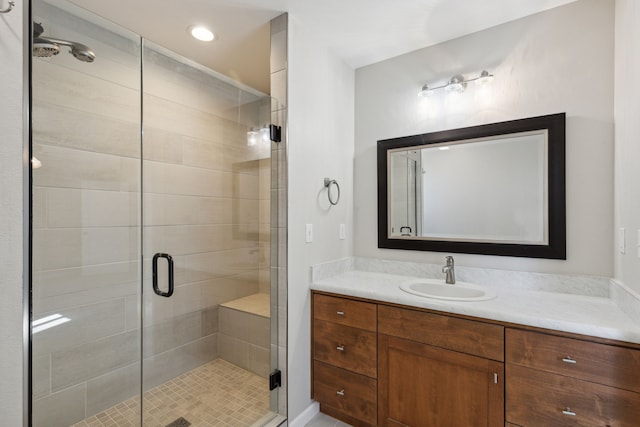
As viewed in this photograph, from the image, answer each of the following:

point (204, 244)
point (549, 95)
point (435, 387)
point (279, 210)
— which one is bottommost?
→ point (435, 387)

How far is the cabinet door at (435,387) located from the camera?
1.41 meters

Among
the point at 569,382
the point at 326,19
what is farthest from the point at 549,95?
the point at 569,382

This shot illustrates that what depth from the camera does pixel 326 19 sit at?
187 cm

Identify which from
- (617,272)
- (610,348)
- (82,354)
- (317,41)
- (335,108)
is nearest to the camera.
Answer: (610,348)

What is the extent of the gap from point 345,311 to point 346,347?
0.73ft

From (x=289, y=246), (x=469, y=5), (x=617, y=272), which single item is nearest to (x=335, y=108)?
(x=469, y=5)

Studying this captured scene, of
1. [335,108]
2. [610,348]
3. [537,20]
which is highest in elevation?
[537,20]

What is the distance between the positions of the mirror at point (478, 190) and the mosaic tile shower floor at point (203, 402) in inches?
56.7

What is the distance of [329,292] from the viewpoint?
1904 millimetres

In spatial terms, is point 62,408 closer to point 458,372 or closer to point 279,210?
point 279,210

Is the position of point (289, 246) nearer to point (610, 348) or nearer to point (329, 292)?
point (329, 292)

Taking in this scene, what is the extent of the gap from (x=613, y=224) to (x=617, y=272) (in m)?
0.26

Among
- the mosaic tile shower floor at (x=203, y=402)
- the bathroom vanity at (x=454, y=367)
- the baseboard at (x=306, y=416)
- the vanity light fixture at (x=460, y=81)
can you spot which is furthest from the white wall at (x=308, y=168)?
the vanity light fixture at (x=460, y=81)

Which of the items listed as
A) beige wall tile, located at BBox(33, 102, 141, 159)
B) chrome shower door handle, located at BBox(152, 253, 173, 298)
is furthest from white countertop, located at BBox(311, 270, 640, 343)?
beige wall tile, located at BBox(33, 102, 141, 159)
